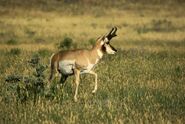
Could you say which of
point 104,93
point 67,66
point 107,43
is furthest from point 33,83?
point 107,43

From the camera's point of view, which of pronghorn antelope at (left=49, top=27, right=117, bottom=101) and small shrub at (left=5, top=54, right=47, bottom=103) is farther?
pronghorn antelope at (left=49, top=27, right=117, bottom=101)

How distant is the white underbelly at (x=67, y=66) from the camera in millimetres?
11320

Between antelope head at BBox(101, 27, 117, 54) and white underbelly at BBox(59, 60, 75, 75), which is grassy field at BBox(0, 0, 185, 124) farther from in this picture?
antelope head at BBox(101, 27, 117, 54)

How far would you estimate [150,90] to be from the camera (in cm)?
1230

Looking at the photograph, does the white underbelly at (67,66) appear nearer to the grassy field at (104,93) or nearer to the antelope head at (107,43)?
the grassy field at (104,93)

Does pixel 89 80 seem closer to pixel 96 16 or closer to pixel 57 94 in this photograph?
pixel 57 94

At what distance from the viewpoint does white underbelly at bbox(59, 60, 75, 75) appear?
37.1 ft

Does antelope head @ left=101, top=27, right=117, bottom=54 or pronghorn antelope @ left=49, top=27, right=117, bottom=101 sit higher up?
antelope head @ left=101, top=27, right=117, bottom=54

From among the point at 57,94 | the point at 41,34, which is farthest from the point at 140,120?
the point at 41,34

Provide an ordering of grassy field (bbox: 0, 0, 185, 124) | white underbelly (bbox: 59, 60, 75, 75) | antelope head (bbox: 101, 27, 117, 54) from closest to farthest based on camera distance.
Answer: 1. grassy field (bbox: 0, 0, 185, 124)
2. white underbelly (bbox: 59, 60, 75, 75)
3. antelope head (bbox: 101, 27, 117, 54)

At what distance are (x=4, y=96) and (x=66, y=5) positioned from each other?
2284 inches

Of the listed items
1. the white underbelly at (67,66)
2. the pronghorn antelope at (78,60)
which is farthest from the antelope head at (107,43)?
the white underbelly at (67,66)

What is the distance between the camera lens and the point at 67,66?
11.4 m

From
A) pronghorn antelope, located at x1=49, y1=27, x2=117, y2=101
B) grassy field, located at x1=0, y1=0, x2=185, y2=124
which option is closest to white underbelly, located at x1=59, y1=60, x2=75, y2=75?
pronghorn antelope, located at x1=49, y1=27, x2=117, y2=101
